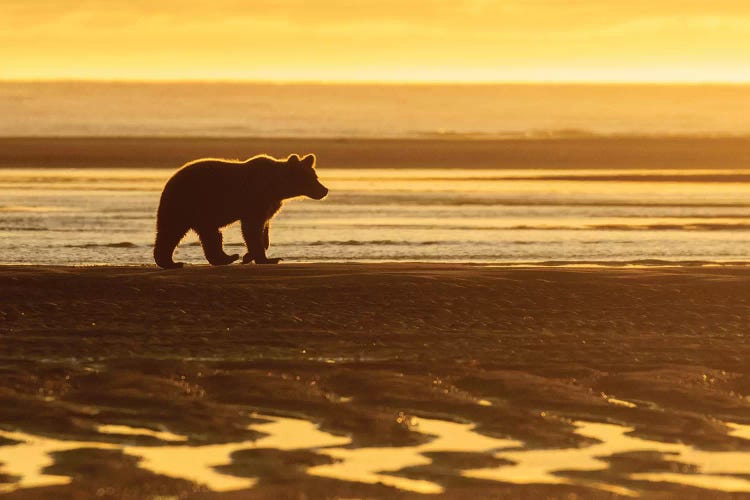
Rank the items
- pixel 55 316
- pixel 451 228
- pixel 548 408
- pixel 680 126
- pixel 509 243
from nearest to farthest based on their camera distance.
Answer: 1. pixel 548 408
2. pixel 55 316
3. pixel 509 243
4. pixel 451 228
5. pixel 680 126

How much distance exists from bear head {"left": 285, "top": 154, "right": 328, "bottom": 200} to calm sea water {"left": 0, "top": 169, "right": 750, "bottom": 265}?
2.38 metres

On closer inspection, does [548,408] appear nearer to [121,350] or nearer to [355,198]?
[121,350]

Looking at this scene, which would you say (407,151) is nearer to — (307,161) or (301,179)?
(307,161)

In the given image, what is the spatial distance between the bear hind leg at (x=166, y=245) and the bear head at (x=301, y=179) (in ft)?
5.33

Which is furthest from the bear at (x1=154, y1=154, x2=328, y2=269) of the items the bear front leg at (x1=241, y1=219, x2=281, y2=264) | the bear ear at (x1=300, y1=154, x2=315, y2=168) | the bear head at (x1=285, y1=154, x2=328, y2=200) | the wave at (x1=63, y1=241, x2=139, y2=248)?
the wave at (x1=63, y1=241, x2=139, y2=248)

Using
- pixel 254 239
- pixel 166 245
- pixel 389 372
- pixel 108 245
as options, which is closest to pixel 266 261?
pixel 254 239

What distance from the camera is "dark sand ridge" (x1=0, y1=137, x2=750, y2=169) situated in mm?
51594

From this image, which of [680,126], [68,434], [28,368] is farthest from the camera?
[680,126]

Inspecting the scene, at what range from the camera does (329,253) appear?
21609 millimetres

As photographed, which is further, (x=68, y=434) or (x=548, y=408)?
(x=548, y=408)

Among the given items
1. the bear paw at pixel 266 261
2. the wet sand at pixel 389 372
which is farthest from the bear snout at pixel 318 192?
the wet sand at pixel 389 372

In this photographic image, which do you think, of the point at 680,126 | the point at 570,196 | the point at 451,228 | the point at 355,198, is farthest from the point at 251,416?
the point at 680,126

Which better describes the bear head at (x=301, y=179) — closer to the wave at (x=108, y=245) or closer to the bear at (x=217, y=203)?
the bear at (x=217, y=203)

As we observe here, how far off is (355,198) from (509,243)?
394 inches
